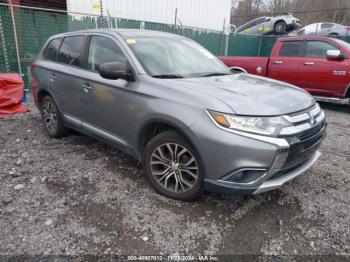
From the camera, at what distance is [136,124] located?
3.17 meters

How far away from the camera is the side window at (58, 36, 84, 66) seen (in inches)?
160

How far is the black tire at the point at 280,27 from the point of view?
1809 centimetres

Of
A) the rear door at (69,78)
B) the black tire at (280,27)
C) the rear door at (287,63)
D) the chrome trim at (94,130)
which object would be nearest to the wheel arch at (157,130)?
the chrome trim at (94,130)

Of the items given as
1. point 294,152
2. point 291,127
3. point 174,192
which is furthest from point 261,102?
point 174,192

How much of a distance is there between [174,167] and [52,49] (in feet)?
10.2

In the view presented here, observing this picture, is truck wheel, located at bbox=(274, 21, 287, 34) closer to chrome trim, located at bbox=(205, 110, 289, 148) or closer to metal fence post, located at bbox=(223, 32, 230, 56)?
metal fence post, located at bbox=(223, 32, 230, 56)

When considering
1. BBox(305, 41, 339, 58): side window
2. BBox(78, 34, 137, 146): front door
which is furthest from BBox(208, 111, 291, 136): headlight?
BBox(305, 41, 339, 58): side window

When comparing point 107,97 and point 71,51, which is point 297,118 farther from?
point 71,51

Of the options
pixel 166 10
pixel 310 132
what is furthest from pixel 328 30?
pixel 310 132

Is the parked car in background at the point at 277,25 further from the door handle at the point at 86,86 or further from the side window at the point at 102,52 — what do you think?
the door handle at the point at 86,86

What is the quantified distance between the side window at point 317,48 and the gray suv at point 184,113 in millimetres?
4572

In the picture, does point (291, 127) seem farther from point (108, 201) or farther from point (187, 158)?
point (108, 201)

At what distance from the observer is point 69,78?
407 centimetres

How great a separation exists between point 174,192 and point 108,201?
71cm
